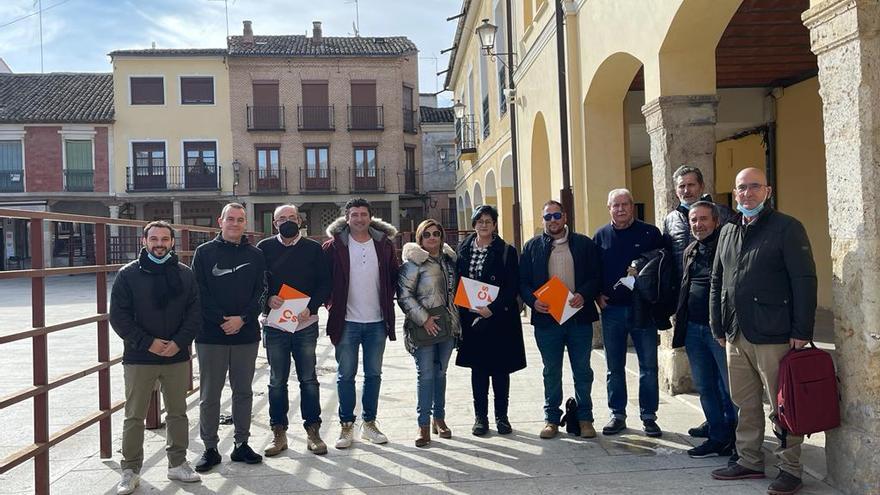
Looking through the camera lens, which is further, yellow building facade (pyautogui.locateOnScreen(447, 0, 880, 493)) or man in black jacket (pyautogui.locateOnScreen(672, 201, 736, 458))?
man in black jacket (pyautogui.locateOnScreen(672, 201, 736, 458))

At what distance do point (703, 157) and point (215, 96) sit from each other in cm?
3023

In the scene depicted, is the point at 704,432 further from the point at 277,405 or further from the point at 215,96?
the point at 215,96

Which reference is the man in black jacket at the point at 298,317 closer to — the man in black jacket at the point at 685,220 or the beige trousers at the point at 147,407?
the beige trousers at the point at 147,407

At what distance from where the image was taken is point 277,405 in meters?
4.98

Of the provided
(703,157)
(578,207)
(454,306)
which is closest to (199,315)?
(454,306)

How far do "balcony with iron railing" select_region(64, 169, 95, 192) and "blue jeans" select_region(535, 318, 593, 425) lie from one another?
1269 inches

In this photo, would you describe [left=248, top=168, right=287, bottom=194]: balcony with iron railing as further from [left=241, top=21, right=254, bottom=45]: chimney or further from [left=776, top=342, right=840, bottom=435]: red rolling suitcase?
[left=776, top=342, right=840, bottom=435]: red rolling suitcase

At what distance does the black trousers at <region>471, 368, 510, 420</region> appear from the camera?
524 centimetres

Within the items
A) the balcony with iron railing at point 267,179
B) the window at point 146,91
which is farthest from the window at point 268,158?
the window at point 146,91

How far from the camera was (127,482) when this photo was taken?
13.9 ft

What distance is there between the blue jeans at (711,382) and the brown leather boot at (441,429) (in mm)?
1919

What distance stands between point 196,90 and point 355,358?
1209 inches

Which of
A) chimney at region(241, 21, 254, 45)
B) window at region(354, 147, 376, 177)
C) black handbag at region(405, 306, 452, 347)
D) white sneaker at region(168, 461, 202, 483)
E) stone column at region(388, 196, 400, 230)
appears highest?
chimney at region(241, 21, 254, 45)

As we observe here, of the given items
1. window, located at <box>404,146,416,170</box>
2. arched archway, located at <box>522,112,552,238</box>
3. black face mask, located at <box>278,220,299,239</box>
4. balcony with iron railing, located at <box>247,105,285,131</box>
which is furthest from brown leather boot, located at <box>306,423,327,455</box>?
window, located at <box>404,146,416,170</box>
